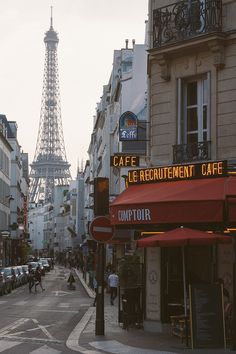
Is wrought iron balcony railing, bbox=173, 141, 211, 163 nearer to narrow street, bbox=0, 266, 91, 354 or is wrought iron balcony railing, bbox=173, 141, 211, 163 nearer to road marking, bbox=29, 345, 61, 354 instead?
narrow street, bbox=0, 266, 91, 354

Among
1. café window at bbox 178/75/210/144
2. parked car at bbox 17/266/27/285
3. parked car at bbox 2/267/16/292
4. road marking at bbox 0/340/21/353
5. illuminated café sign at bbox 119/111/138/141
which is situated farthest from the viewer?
parked car at bbox 17/266/27/285

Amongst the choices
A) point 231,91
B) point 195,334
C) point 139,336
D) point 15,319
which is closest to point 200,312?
point 195,334

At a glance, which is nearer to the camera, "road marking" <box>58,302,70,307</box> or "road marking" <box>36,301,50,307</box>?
"road marking" <box>36,301,50,307</box>

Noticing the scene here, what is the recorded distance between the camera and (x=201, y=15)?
837 inches

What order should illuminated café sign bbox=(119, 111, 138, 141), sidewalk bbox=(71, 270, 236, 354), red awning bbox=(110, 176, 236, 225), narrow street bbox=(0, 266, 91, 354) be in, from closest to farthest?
sidewalk bbox=(71, 270, 236, 354)
red awning bbox=(110, 176, 236, 225)
narrow street bbox=(0, 266, 91, 354)
illuminated café sign bbox=(119, 111, 138, 141)

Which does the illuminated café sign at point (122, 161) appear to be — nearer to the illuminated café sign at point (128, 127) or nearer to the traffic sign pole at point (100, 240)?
the traffic sign pole at point (100, 240)

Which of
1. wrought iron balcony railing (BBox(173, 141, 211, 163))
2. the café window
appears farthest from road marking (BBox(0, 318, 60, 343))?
the café window

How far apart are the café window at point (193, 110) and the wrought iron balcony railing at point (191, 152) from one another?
175 mm

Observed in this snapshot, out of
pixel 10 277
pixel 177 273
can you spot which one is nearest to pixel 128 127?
pixel 177 273

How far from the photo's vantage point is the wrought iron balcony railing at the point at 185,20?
2086cm

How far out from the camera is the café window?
70.2 ft

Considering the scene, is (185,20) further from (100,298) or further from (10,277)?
(10,277)

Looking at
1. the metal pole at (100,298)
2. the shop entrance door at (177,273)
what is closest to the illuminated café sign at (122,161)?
the shop entrance door at (177,273)

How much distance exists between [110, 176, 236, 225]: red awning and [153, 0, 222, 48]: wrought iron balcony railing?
158 inches
